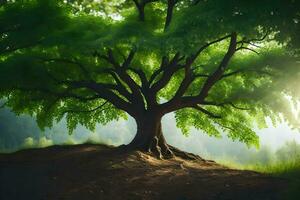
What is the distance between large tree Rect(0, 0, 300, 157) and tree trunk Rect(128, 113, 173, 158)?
4 cm

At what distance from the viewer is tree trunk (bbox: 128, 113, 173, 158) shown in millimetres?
17203

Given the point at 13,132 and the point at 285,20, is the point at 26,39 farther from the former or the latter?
the point at 13,132

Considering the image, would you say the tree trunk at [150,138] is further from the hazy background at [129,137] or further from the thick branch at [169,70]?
the hazy background at [129,137]

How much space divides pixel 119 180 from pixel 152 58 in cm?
724

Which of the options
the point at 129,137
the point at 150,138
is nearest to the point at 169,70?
the point at 150,138

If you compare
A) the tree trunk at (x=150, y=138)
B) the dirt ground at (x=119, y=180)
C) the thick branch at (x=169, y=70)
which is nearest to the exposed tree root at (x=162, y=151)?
the tree trunk at (x=150, y=138)

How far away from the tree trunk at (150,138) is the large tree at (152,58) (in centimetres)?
4

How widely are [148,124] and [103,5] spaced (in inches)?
228

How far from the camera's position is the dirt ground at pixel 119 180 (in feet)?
34.9

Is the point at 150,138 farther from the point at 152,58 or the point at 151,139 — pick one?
the point at 152,58

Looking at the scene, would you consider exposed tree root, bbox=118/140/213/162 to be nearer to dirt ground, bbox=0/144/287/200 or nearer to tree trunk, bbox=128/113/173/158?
tree trunk, bbox=128/113/173/158

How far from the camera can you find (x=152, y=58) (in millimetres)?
18219

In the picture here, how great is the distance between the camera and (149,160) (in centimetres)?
1503

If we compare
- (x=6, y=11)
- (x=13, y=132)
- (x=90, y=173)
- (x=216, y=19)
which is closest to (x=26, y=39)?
(x=6, y=11)
